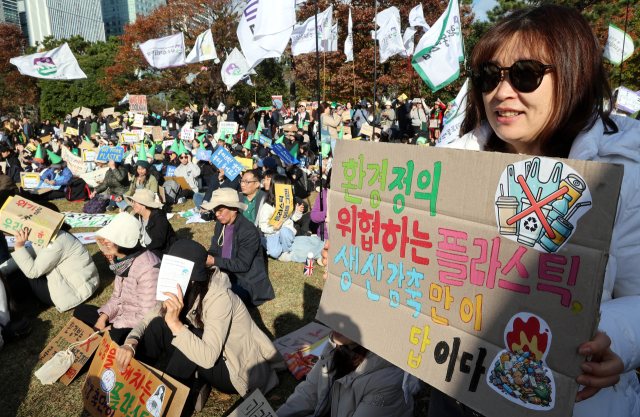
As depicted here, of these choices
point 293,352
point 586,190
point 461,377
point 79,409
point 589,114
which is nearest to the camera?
point 586,190

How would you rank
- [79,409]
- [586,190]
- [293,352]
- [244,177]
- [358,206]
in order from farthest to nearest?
[244,177] → [293,352] → [79,409] → [358,206] → [586,190]

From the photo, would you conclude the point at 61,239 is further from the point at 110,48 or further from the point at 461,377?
the point at 110,48

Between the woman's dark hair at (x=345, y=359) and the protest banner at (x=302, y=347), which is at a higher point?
the woman's dark hair at (x=345, y=359)

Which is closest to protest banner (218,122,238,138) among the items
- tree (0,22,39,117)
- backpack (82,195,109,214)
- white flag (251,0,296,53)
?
backpack (82,195,109,214)

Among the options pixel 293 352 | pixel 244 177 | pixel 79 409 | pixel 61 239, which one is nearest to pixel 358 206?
pixel 293 352

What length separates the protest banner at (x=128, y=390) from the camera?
274 centimetres

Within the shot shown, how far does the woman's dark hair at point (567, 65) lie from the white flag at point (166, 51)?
14413mm

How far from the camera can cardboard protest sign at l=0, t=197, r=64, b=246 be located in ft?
14.6

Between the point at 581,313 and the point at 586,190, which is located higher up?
the point at 586,190

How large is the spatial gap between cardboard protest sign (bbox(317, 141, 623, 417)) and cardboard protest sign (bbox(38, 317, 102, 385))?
10.6ft

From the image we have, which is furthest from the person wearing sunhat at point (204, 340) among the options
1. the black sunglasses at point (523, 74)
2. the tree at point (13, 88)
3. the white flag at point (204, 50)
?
the tree at point (13, 88)

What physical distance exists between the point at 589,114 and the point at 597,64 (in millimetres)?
136

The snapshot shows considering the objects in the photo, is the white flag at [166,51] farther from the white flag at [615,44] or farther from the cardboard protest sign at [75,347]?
the white flag at [615,44]

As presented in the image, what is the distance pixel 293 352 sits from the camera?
4020mm
